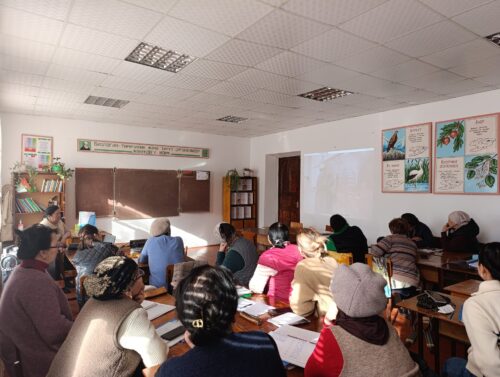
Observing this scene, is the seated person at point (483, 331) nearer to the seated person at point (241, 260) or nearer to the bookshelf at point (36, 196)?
the seated person at point (241, 260)

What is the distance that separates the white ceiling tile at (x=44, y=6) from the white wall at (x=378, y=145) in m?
4.90

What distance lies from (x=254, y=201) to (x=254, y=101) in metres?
3.86

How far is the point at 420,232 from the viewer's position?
4.71 m

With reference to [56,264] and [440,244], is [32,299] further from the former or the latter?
[440,244]

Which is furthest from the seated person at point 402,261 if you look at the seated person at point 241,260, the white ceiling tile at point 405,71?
the white ceiling tile at point 405,71

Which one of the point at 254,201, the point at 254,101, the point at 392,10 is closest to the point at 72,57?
the point at 254,101

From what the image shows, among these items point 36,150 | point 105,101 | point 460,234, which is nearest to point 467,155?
point 460,234

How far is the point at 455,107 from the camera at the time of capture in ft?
15.5

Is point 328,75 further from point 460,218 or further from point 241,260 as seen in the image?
point 460,218

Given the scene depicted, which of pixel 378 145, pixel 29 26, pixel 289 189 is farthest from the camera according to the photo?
pixel 289 189

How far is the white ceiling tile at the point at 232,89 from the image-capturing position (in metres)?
4.21

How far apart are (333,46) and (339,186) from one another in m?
3.81

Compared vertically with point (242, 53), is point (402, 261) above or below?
below

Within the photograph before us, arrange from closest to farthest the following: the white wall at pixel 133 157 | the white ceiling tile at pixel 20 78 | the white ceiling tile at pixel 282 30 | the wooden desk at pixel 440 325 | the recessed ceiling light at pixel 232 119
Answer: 1. the wooden desk at pixel 440 325
2. the white ceiling tile at pixel 282 30
3. the white ceiling tile at pixel 20 78
4. the white wall at pixel 133 157
5. the recessed ceiling light at pixel 232 119
